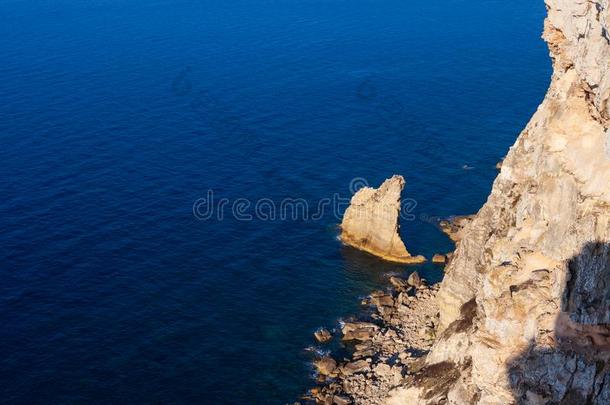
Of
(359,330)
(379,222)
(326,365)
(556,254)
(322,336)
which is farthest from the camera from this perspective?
(379,222)

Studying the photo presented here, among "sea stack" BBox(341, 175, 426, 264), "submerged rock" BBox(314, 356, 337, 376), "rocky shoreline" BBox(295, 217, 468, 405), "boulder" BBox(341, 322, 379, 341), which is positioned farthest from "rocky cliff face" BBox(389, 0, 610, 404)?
"sea stack" BBox(341, 175, 426, 264)

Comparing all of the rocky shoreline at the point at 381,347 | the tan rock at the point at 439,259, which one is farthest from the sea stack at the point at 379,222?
the rocky shoreline at the point at 381,347

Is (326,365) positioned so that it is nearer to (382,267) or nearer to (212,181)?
(382,267)

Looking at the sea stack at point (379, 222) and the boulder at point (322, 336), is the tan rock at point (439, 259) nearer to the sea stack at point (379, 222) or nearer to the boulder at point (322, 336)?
the sea stack at point (379, 222)

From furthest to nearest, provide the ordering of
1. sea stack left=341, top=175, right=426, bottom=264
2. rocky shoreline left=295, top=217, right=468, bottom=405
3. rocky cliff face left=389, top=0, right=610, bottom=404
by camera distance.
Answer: sea stack left=341, top=175, right=426, bottom=264
rocky shoreline left=295, top=217, right=468, bottom=405
rocky cliff face left=389, top=0, right=610, bottom=404

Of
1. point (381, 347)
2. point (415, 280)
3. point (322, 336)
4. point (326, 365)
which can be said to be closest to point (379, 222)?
point (415, 280)

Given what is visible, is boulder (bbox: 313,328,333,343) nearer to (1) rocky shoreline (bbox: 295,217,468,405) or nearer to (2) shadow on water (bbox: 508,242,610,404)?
(1) rocky shoreline (bbox: 295,217,468,405)

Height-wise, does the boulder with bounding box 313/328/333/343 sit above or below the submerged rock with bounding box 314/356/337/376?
above
